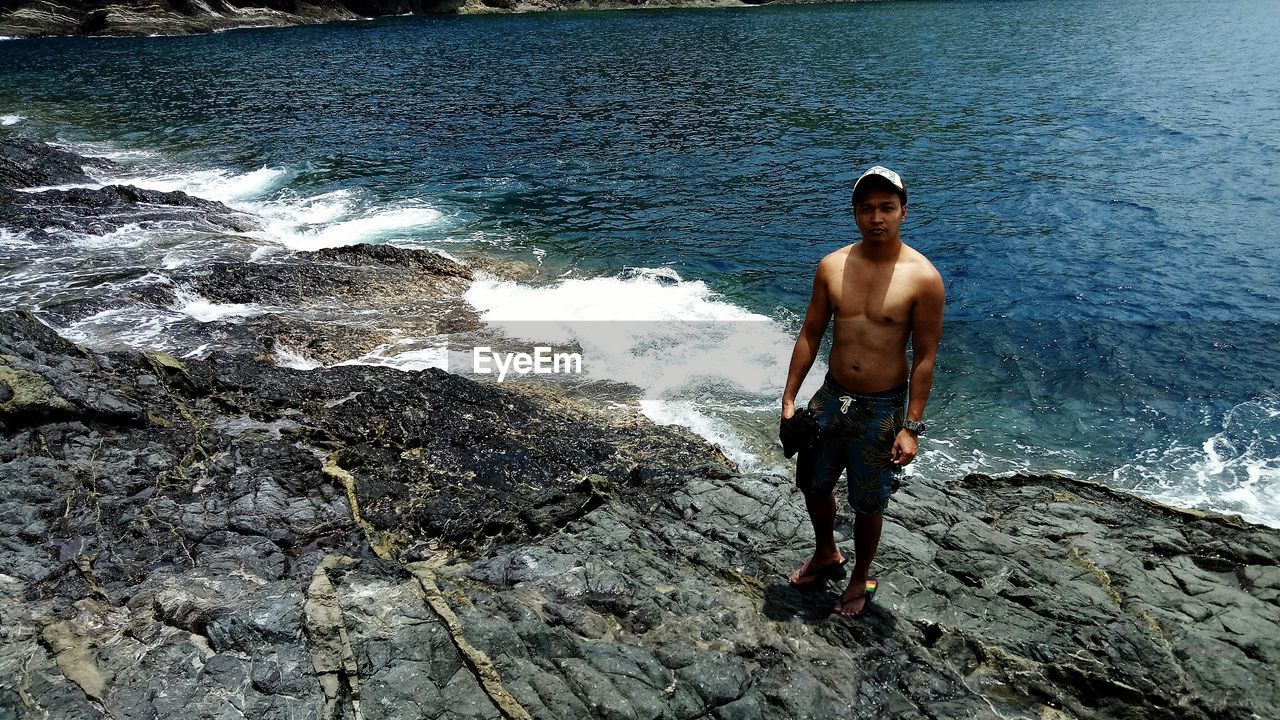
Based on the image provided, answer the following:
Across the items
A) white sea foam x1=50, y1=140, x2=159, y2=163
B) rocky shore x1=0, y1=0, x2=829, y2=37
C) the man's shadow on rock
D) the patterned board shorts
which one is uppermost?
rocky shore x1=0, y1=0, x2=829, y2=37

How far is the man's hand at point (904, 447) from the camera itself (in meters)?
5.09

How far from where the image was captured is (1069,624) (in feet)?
17.8

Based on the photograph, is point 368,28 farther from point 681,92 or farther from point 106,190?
point 106,190

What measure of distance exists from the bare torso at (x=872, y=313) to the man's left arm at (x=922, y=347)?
0.05 meters

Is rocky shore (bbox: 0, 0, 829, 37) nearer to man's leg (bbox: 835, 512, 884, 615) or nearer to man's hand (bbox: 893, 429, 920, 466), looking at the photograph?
man's leg (bbox: 835, 512, 884, 615)

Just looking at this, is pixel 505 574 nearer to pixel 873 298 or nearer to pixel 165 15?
→ pixel 873 298

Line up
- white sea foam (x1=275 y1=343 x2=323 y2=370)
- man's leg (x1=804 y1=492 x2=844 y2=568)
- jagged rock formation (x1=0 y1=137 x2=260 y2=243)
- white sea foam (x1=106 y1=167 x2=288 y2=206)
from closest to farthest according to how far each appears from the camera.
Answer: man's leg (x1=804 y1=492 x2=844 y2=568)
white sea foam (x1=275 y1=343 x2=323 y2=370)
jagged rock formation (x1=0 y1=137 x2=260 y2=243)
white sea foam (x1=106 y1=167 x2=288 y2=206)

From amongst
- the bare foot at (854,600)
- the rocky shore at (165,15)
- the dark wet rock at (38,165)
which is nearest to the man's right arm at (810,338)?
the bare foot at (854,600)

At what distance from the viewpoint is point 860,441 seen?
17.3 feet

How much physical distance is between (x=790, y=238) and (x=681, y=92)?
20.7m

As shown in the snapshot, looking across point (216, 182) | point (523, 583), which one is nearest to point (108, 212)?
point (216, 182)

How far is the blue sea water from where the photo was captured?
38.3 ft

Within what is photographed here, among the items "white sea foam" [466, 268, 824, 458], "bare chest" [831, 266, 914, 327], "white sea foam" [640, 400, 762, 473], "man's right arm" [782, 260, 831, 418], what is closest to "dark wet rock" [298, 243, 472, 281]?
"white sea foam" [466, 268, 824, 458]

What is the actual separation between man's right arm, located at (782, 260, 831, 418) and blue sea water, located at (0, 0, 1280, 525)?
4.68m
